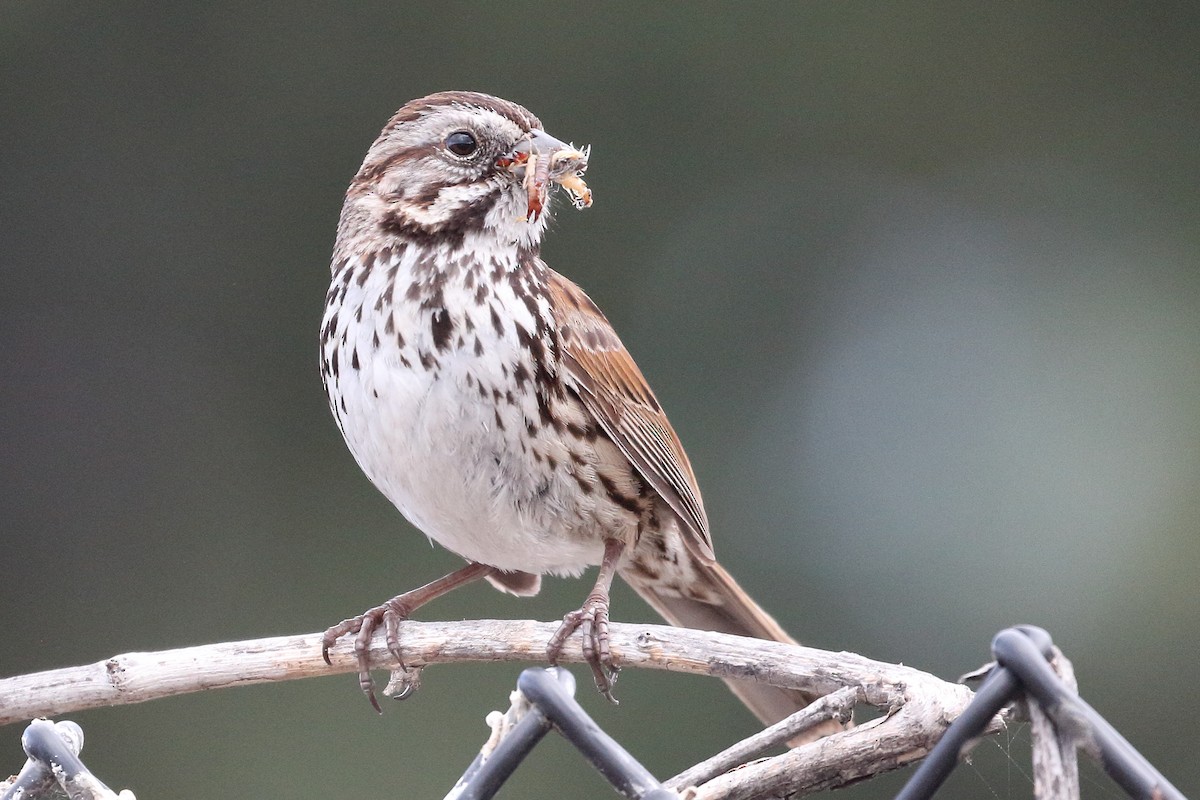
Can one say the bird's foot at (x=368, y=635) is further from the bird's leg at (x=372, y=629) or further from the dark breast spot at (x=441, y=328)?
the dark breast spot at (x=441, y=328)

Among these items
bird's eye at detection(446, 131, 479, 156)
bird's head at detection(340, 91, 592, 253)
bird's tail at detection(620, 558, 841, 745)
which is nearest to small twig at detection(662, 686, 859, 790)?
bird's tail at detection(620, 558, 841, 745)

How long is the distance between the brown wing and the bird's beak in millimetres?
180

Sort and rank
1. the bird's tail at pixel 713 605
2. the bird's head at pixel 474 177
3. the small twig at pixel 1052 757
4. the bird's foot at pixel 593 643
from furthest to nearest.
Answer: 1. the bird's tail at pixel 713 605
2. the bird's head at pixel 474 177
3. the bird's foot at pixel 593 643
4. the small twig at pixel 1052 757

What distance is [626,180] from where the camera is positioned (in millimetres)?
5539

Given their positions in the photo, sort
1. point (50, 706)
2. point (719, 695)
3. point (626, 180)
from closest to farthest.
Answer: point (50, 706)
point (719, 695)
point (626, 180)

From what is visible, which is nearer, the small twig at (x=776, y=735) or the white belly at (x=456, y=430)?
the small twig at (x=776, y=735)

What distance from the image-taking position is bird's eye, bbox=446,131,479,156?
8.85 ft

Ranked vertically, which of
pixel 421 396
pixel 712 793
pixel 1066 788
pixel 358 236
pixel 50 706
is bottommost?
pixel 1066 788

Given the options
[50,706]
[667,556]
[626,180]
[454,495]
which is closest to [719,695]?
[626,180]

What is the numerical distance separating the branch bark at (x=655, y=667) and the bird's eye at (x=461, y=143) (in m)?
0.87

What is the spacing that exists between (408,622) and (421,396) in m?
0.39

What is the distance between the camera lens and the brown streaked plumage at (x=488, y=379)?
2.53 meters

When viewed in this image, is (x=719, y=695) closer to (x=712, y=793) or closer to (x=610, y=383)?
(x=610, y=383)

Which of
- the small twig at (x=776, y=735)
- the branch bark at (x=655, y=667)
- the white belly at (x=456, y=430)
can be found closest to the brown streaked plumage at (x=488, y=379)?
the white belly at (x=456, y=430)
